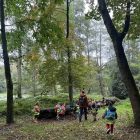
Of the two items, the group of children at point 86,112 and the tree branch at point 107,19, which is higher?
the tree branch at point 107,19

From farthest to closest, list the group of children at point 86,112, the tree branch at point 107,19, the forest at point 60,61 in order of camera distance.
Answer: the tree branch at point 107,19, the forest at point 60,61, the group of children at point 86,112

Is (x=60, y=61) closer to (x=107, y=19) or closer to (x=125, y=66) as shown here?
(x=107, y=19)

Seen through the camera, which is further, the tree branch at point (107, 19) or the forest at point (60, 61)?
the tree branch at point (107, 19)

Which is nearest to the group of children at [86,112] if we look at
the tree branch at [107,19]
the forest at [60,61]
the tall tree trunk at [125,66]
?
the forest at [60,61]

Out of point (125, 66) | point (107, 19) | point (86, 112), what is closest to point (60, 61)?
point (86, 112)

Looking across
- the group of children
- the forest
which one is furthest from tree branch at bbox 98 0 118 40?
the group of children

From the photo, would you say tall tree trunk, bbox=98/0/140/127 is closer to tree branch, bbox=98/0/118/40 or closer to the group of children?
tree branch, bbox=98/0/118/40

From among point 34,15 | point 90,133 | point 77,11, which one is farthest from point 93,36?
point 90,133

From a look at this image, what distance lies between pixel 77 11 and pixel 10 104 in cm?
3660

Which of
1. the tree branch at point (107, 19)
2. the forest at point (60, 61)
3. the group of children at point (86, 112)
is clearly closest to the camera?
the group of children at point (86, 112)

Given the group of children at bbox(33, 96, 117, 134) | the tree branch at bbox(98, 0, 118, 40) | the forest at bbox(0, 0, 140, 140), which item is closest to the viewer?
the group of children at bbox(33, 96, 117, 134)

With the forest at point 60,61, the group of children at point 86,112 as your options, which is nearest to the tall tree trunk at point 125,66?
the forest at point 60,61

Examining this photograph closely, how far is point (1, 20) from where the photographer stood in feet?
62.1

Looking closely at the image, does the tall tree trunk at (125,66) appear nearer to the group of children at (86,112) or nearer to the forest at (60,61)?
the forest at (60,61)
